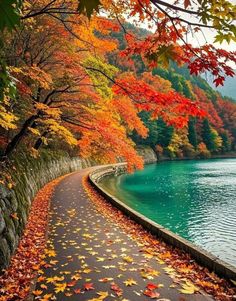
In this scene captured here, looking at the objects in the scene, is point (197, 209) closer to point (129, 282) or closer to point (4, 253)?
point (129, 282)

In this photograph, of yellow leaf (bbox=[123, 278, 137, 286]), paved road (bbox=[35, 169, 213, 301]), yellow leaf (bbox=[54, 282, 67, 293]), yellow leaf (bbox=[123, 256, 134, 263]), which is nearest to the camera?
paved road (bbox=[35, 169, 213, 301])

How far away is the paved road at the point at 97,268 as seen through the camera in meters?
5.07

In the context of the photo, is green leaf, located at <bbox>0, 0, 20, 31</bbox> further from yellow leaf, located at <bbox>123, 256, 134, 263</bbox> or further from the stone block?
yellow leaf, located at <bbox>123, 256, 134, 263</bbox>

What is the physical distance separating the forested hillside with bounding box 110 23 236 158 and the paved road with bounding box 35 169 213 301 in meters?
51.1

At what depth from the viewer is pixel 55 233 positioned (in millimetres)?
9023

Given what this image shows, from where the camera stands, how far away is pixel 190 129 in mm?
80438

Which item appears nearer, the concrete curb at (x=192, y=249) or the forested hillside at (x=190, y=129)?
the concrete curb at (x=192, y=249)

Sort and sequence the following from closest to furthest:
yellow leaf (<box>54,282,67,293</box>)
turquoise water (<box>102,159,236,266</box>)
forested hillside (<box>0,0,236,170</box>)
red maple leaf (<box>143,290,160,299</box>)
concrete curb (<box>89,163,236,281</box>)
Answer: forested hillside (<box>0,0,236,170</box>) → red maple leaf (<box>143,290,160,299</box>) → yellow leaf (<box>54,282,67,293</box>) → concrete curb (<box>89,163,236,281</box>) → turquoise water (<box>102,159,236,266</box>)

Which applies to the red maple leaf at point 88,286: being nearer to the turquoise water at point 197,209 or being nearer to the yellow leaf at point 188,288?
the yellow leaf at point 188,288

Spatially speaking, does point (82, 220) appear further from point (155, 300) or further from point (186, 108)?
point (186, 108)

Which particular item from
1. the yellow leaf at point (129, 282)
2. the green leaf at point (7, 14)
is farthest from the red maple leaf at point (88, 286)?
the green leaf at point (7, 14)

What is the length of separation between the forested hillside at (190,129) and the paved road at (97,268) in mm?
51060

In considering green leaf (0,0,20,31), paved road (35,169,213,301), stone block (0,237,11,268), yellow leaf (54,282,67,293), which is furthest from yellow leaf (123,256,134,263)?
green leaf (0,0,20,31)

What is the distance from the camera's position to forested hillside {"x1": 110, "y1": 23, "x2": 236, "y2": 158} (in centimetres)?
7025
